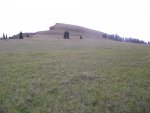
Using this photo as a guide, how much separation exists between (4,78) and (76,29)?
121 m

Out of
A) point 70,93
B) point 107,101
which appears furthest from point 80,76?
point 107,101

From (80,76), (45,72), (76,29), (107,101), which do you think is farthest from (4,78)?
(76,29)

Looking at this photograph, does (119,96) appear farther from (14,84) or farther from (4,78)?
(4,78)

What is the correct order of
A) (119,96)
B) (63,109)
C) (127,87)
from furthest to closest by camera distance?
(127,87)
(119,96)
(63,109)

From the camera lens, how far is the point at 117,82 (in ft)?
46.9

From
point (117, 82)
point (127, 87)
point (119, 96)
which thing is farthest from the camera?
point (117, 82)

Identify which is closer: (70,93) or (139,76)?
(70,93)

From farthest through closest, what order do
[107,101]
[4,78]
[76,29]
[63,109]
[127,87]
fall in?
[76,29] → [4,78] → [127,87] → [107,101] → [63,109]

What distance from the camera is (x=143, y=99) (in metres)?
11.0

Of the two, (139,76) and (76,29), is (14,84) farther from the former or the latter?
(76,29)

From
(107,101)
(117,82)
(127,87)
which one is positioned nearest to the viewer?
(107,101)

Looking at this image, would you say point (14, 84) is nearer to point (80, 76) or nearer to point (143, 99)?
point (80, 76)

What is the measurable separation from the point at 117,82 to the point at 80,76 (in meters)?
3.13

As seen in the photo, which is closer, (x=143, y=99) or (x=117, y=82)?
(x=143, y=99)
